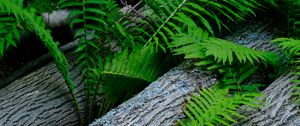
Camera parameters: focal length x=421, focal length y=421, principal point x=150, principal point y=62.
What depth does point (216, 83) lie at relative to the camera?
112 inches

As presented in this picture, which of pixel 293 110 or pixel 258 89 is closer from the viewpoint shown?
pixel 293 110

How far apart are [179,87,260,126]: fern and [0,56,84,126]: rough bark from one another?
2.98ft

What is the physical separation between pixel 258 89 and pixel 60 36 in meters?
1.88

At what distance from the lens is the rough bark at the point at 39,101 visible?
2.81 metres

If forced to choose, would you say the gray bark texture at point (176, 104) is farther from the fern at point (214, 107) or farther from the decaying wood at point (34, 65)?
the decaying wood at point (34, 65)

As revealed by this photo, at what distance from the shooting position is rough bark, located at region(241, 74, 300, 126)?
239 centimetres

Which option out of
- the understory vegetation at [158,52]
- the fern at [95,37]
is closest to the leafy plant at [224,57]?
the understory vegetation at [158,52]

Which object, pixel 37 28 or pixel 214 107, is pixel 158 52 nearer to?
pixel 214 107

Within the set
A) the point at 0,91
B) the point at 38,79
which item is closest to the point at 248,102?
the point at 38,79

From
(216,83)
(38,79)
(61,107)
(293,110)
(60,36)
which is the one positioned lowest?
(293,110)

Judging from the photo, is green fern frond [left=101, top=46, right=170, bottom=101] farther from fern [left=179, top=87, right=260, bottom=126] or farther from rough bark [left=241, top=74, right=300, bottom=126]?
rough bark [left=241, top=74, right=300, bottom=126]

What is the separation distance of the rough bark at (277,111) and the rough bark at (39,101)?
1.27 meters

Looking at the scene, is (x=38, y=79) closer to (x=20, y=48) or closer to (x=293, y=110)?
(x=20, y=48)

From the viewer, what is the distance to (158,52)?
322cm
